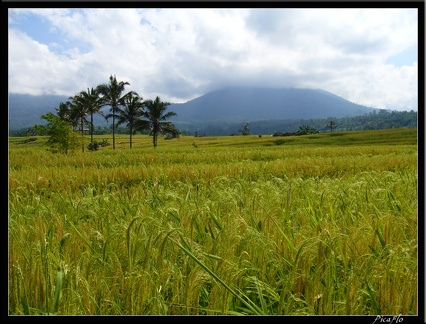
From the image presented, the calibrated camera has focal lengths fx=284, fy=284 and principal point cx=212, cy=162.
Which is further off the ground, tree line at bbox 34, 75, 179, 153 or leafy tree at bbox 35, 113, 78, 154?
tree line at bbox 34, 75, 179, 153

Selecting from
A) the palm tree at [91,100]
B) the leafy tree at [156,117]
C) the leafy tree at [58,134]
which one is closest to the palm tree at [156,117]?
the leafy tree at [156,117]

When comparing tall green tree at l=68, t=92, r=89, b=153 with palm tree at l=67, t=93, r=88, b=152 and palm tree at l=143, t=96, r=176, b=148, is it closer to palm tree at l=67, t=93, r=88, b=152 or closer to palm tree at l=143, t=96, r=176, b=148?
palm tree at l=67, t=93, r=88, b=152

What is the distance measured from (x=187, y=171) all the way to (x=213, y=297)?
594cm

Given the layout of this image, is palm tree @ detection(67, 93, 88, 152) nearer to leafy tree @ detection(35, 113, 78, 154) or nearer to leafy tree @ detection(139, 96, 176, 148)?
leafy tree @ detection(139, 96, 176, 148)

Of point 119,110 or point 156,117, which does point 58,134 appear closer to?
point 119,110

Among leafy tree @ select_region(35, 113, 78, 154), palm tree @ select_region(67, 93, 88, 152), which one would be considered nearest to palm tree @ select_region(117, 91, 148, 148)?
palm tree @ select_region(67, 93, 88, 152)

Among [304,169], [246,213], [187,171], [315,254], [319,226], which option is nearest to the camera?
[315,254]

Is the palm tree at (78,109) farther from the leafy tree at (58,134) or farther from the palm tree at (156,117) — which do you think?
the leafy tree at (58,134)

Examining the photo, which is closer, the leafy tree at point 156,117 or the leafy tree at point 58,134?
the leafy tree at point 58,134

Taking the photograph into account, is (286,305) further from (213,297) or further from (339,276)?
(339,276)

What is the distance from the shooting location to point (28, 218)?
2.71 m

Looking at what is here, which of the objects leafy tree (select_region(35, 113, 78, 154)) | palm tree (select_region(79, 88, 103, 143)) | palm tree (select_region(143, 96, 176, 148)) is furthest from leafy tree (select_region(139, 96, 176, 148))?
leafy tree (select_region(35, 113, 78, 154))

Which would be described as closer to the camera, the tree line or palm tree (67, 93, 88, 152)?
the tree line

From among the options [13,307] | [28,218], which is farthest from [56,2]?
[28,218]
